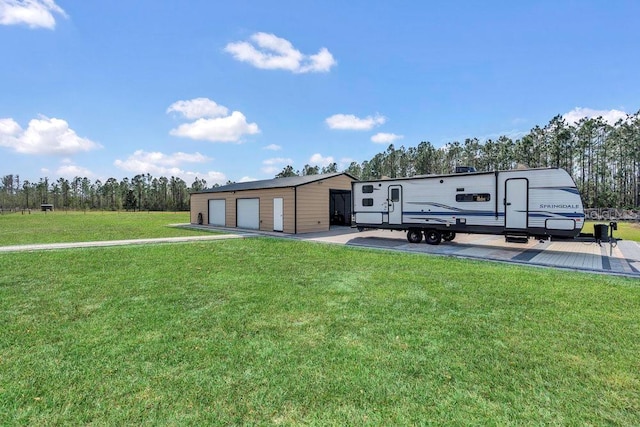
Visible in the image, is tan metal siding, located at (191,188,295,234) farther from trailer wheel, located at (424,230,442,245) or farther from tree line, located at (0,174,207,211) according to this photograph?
tree line, located at (0,174,207,211)

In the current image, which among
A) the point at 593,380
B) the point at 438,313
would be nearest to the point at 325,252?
the point at 438,313

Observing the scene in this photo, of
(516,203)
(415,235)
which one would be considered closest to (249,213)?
(415,235)

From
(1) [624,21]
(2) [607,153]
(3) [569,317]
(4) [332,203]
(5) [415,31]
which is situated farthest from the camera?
(2) [607,153]

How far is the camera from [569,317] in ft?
14.6

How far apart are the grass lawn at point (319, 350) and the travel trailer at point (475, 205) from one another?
3.59 metres

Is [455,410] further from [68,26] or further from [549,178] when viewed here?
[68,26]

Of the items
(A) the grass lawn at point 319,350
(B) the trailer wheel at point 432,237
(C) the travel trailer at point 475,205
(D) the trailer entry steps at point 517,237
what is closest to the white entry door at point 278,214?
(C) the travel trailer at point 475,205

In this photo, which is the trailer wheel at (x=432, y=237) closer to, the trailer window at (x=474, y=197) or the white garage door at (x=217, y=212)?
the trailer window at (x=474, y=197)

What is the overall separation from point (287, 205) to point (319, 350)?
46.6 feet

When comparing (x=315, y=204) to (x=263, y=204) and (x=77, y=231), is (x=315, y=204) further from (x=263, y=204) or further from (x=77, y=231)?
(x=77, y=231)

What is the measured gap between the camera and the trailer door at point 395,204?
1320 centimetres

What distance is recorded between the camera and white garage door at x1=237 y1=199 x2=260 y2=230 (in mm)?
19422

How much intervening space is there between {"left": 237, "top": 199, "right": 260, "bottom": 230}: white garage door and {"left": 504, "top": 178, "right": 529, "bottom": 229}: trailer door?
1332 cm

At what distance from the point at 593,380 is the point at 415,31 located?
13872mm
